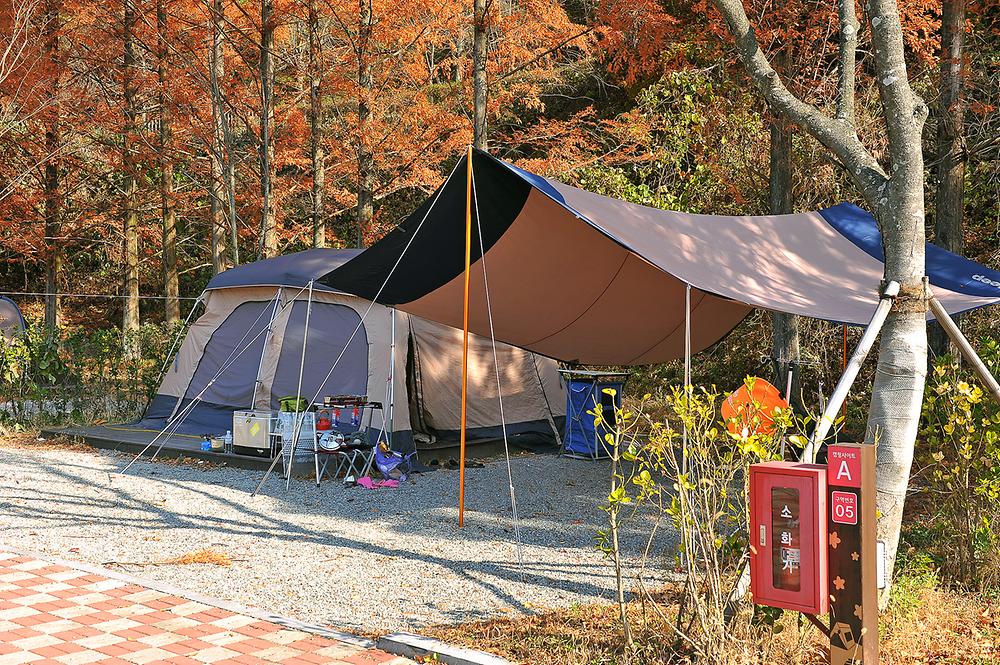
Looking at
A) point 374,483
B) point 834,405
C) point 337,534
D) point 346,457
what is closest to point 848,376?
point 834,405

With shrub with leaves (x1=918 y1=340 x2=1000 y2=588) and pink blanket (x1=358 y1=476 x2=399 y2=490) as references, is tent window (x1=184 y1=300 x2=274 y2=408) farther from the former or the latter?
shrub with leaves (x1=918 y1=340 x2=1000 y2=588)

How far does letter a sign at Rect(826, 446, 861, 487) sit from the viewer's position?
2760 millimetres

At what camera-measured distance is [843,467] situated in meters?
2.78

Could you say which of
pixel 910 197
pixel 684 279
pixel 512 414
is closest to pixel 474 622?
pixel 684 279

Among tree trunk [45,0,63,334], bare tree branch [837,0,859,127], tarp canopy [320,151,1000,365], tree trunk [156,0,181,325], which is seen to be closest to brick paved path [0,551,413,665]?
tarp canopy [320,151,1000,365]

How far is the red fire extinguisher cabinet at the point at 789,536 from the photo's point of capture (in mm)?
2799

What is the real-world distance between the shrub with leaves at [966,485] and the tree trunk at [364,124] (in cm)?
847

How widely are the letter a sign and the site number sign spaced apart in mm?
32

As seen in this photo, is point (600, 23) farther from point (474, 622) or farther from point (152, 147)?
point (474, 622)

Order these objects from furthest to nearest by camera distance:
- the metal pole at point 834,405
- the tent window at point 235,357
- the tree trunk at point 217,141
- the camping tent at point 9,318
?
the camping tent at point 9,318
the tree trunk at point 217,141
the tent window at point 235,357
the metal pole at point 834,405

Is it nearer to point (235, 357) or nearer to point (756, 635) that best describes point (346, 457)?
point (235, 357)

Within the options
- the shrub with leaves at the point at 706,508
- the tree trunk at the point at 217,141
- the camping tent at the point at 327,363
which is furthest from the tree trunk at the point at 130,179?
the shrub with leaves at the point at 706,508

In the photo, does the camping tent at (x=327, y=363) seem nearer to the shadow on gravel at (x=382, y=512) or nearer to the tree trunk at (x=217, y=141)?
the shadow on gravel at (x=382, y=512)

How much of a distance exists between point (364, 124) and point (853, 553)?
32.2 ft
